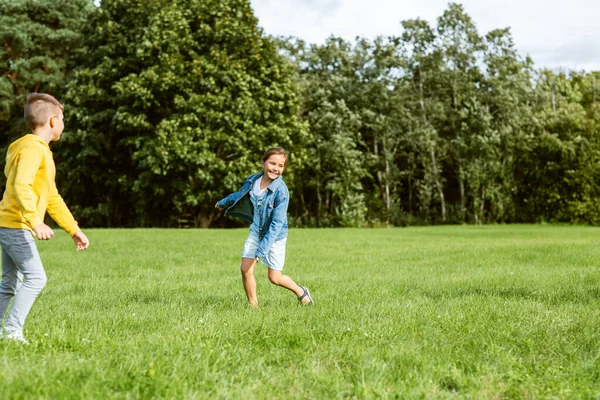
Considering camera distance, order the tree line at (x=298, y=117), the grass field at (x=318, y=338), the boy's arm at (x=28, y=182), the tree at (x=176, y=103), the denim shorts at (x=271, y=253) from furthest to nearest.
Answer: the tree line at (x=298, y=117), the tree at (x=176, y=103), the denim shorts at (x=271, y=253), the boy's arm at (x=28, y=182), the grass field at (x=318, y=338)

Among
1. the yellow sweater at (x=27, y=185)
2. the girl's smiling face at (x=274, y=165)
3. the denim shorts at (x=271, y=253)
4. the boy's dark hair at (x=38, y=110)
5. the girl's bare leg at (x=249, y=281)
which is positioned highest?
the boy's dark hair at (x=38, y=110)

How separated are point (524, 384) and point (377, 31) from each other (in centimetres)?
3401

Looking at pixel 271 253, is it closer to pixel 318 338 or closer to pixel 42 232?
pixel 318 338

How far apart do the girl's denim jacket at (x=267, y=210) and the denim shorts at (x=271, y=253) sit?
0.06m

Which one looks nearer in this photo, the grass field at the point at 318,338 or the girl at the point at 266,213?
the grass field at the point at 318,338

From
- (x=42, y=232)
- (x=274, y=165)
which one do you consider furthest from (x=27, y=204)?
(x=274, y=165)

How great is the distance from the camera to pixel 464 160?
35625 millimetres

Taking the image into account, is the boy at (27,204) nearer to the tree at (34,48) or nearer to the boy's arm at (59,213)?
the boy's arm at (59,213)

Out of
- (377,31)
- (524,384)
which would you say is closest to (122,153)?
(377,31)

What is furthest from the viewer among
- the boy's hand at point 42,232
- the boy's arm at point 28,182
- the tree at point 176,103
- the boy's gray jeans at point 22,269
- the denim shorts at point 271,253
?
the tree at point 176,103

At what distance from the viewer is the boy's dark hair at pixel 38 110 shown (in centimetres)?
481

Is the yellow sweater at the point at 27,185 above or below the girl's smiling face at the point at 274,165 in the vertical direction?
below

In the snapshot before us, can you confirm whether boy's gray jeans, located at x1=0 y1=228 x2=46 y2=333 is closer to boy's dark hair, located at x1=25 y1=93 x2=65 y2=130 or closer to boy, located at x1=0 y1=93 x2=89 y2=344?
boy, located at x1=0 y1=93 x2=89 y2=344

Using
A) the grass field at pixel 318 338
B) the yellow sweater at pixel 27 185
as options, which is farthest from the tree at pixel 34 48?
the yellow sweater at pixel 27 185
